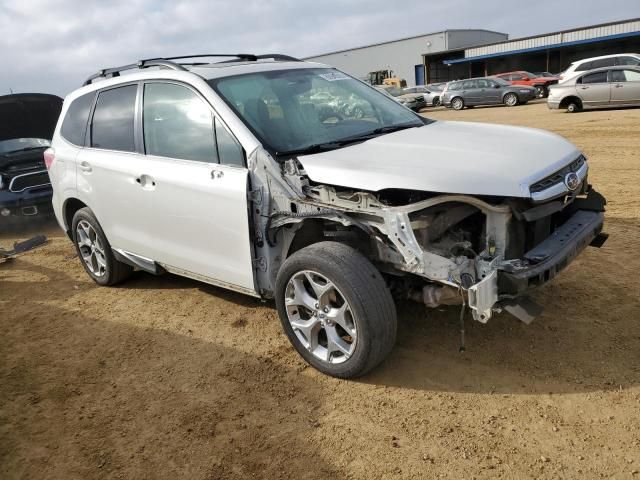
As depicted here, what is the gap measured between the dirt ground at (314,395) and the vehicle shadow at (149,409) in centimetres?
1

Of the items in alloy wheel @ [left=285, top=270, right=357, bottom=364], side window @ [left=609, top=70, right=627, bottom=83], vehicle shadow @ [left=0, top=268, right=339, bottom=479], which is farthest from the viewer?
side window @ [left=609, top=70, right=627, bottom=83]

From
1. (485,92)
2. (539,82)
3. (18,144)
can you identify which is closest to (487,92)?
(485,92)

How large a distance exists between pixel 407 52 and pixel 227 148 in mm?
52714

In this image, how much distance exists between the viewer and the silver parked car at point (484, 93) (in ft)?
80.8

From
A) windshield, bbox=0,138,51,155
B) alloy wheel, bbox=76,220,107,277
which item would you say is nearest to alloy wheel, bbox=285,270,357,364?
alloy wheel, bbox=76,220,107,277

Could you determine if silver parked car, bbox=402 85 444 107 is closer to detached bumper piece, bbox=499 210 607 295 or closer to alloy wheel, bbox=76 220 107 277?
alloy wheel, bbox=76 220 107 277

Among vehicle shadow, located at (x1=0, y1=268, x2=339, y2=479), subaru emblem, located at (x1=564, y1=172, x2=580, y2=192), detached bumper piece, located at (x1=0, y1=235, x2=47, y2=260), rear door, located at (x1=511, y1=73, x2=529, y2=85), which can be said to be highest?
rear door, located at (x1=511, y1=73, x2=529, y2=85)

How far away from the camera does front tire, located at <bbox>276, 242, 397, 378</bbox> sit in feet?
10.1

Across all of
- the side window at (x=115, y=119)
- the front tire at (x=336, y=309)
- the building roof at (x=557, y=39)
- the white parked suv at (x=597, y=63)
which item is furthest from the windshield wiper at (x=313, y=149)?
the building roof at (x=557, y=39)

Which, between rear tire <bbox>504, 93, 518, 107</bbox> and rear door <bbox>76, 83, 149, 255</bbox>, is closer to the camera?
rear door <bbox>76, 83, 149, 255</bbox>

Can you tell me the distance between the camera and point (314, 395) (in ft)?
10.6

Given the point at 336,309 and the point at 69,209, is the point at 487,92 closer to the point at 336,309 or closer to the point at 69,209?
the point at 69,209

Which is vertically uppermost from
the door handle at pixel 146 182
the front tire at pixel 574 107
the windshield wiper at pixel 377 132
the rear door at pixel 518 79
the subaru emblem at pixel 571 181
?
the rear door at pixel 518 79

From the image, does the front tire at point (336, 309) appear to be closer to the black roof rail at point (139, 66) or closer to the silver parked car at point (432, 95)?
the black roof rail at point (139, 66)
